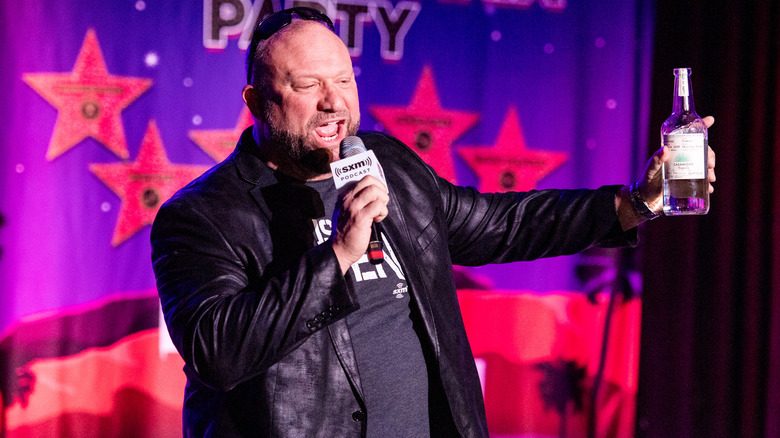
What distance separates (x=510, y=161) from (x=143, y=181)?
172 cm

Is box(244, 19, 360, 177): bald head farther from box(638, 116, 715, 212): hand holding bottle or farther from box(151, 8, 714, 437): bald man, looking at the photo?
box(638, 116, 715, 212): hand holding bottle

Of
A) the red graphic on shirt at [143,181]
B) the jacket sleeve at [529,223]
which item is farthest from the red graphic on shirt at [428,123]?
the jacket sleeve at [529,223]

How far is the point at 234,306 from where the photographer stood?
1.27 metres

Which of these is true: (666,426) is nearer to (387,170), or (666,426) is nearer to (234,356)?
(387,170)

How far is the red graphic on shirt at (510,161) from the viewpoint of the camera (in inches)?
135

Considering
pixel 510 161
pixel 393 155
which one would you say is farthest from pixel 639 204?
pixel 510 161

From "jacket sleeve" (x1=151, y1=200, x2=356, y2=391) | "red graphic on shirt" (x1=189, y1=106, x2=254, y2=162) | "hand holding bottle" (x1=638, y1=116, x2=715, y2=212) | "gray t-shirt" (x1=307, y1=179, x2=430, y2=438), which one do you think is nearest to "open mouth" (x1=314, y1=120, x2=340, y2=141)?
"gray t-shirt" (x1=307, y1=179, x2=430, y2=438)

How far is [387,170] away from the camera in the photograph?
1.75 metres

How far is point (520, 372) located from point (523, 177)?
0.95 metres

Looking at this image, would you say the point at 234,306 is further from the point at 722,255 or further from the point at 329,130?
the point at 722,255

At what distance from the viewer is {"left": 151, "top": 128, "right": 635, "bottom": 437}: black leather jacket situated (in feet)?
4.18

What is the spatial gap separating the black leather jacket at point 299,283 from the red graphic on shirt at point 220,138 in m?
1.54

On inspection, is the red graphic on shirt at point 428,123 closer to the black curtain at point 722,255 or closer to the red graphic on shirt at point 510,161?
the red graphic on shirt at point 510,161

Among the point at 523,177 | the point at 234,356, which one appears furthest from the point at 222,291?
the point at 523,177
